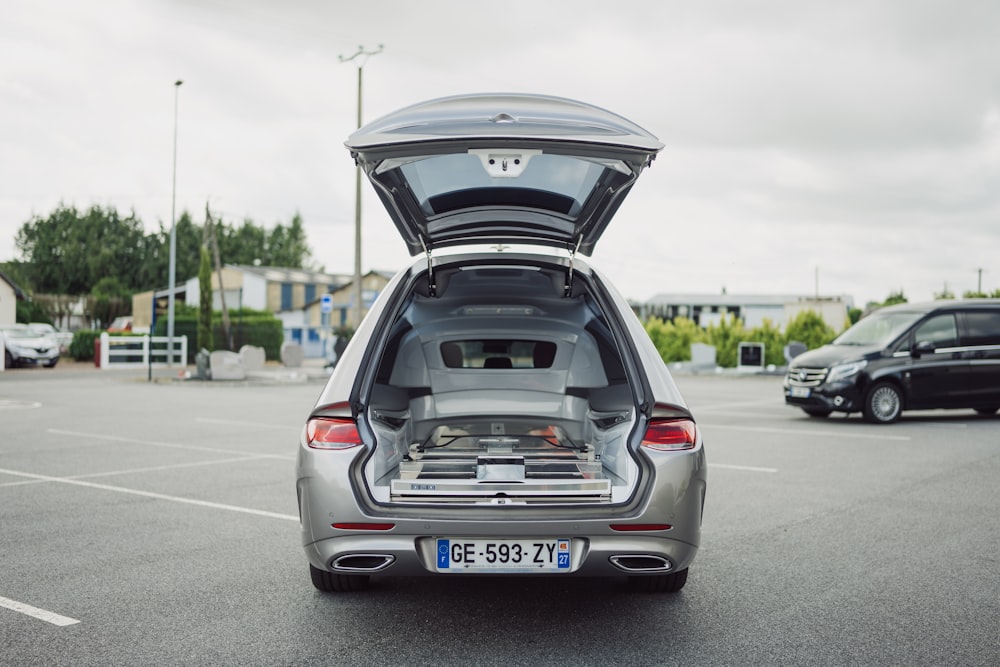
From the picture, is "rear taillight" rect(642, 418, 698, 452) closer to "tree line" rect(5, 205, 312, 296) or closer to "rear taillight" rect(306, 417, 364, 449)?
"rear taillight" rect(306, 417, 364, 449)

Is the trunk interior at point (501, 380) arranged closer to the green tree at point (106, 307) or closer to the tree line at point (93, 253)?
the green tree at point (106, 307)

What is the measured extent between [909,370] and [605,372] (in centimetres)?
931

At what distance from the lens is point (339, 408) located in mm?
3924

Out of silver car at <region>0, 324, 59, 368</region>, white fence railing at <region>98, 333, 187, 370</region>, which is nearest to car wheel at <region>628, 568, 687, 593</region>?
white fence railing at <region>98, 333, 187, 370</region>

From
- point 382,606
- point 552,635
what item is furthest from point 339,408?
point 552,635

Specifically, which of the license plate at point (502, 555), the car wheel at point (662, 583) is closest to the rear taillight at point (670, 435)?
the license plate at point (502, 555)

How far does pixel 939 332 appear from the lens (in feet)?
44.0

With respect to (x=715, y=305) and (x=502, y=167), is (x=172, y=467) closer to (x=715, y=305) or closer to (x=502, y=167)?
(x=502, y=167)

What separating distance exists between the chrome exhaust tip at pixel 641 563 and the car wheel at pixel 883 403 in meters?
10.4

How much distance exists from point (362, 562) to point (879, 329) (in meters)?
12.3

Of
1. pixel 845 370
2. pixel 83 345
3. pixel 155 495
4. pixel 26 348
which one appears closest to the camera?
pixel 155 495

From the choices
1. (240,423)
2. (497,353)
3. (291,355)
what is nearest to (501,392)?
(497,353)

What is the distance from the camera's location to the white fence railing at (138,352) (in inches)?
1339

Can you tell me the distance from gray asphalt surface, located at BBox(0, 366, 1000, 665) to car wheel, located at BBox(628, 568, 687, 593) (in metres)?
0.07
